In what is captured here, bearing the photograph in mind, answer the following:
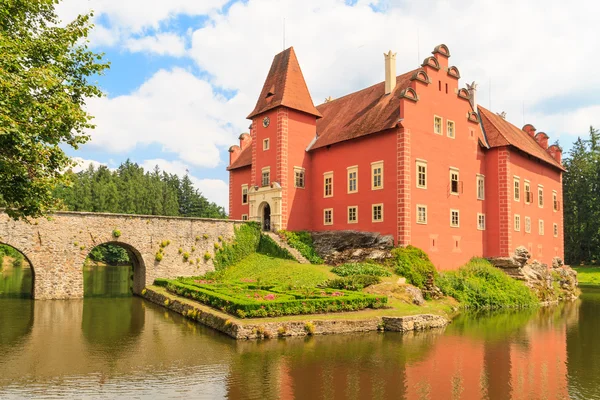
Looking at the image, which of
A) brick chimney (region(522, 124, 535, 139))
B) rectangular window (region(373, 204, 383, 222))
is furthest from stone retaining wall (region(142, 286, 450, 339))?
brick chimney (region(522, 124, 535, 139))

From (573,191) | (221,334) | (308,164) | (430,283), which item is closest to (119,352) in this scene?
(221,334)

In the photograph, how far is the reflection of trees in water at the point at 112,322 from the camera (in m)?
16.5

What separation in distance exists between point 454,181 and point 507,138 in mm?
5944

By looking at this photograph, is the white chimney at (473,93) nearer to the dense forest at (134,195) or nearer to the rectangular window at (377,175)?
the rectangular window at (377,175)

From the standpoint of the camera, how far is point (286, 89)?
36938 millimetres

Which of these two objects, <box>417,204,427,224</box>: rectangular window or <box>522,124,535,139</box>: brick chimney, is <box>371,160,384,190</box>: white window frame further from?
<box>522,124,535,139</box>: brick chimney

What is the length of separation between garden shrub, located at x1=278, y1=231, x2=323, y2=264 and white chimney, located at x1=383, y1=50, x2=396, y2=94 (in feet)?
39.2

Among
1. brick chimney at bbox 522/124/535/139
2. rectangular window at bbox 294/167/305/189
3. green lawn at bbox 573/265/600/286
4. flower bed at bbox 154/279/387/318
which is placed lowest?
green lawn at bbox 573/265/600/286

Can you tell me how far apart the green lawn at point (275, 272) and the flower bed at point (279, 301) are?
3.12 metres

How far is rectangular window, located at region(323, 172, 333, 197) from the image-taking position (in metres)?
35.7

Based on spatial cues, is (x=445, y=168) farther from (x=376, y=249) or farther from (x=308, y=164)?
(x=308, y=164)

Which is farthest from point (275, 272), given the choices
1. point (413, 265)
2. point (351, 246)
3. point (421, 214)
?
point (421, 214)

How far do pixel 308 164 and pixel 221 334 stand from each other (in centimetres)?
2144

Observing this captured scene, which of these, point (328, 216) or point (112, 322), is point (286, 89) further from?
point (112, 322)
